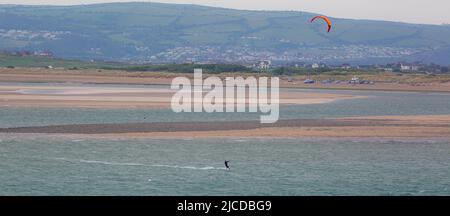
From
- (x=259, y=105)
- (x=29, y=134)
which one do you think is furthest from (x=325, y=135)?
(x=259, y=105)

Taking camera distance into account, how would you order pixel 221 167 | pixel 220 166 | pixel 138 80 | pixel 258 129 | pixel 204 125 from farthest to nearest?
1. pixel 138 80
2. pixel 204 125
3. pixel 258 129
4. pixel 220 166
5. pixel 221 167

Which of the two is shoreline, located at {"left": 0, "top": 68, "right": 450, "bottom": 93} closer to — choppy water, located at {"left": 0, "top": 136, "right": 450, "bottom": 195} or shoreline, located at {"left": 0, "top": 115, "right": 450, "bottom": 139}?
shoreline, located at {"left": 0, "top": 115, "right": 450, "bottom": 139}

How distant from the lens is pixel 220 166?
960 inches

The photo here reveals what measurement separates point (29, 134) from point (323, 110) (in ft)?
58.8

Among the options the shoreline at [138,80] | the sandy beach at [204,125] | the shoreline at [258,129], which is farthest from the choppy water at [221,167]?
the shoreline at [138,80]

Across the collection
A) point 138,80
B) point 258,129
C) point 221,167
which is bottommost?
point 221,167

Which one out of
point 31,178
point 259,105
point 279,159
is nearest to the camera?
point 31,178

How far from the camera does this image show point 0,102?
44.7m

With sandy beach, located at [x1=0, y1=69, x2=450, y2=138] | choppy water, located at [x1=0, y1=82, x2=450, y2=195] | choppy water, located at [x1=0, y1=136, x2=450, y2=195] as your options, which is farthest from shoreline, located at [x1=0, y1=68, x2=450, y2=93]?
choppy water, located at [x1=0, y1=136, x2=450, y2=195]

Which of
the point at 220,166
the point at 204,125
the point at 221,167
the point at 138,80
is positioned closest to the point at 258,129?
the point at 204,125

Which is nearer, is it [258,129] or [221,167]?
[221,167]

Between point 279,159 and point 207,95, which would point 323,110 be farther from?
point 279,159

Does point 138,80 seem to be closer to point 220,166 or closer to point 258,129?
point 258,129

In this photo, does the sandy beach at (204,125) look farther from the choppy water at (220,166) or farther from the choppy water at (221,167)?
the choppy water at (221,167)
